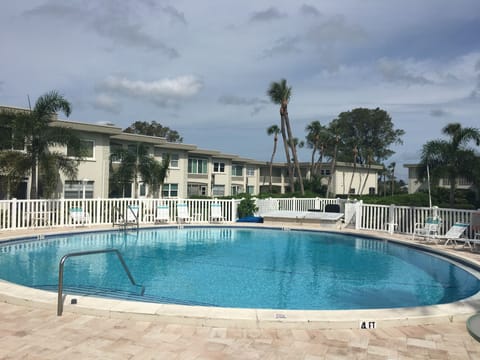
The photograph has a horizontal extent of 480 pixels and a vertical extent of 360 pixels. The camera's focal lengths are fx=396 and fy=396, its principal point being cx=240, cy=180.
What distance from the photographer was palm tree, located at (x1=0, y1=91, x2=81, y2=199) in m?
14.9

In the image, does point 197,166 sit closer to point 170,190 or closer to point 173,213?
point 170,190

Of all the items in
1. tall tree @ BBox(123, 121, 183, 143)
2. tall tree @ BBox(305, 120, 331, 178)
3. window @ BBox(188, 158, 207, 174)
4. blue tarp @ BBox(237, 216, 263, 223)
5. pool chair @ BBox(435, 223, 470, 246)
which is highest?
tall tree @ BBox(123, 121, 183, 143)

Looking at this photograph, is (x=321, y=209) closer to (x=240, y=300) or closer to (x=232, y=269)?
(x=232, y=269)

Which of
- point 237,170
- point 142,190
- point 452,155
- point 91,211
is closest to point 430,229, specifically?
point 452,155

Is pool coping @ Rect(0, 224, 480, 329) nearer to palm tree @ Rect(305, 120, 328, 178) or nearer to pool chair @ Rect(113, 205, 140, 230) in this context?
pool chair @ Rect(113, 205, 140, 230)

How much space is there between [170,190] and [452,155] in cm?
1949

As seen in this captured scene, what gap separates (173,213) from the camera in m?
17.7

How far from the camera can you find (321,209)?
20.1 m

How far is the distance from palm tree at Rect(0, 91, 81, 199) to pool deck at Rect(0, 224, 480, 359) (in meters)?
10.9

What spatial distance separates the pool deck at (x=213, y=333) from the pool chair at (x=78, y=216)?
31.4 ft

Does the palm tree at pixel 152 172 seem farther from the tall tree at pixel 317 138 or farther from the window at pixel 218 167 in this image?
the tall tree at pixel 317 138

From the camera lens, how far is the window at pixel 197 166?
33938 mm

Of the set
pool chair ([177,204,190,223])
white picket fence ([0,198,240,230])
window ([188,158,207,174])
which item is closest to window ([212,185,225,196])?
window ([188,158,207,174])

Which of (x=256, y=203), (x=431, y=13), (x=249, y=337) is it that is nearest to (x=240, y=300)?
(x=249, y=337)
